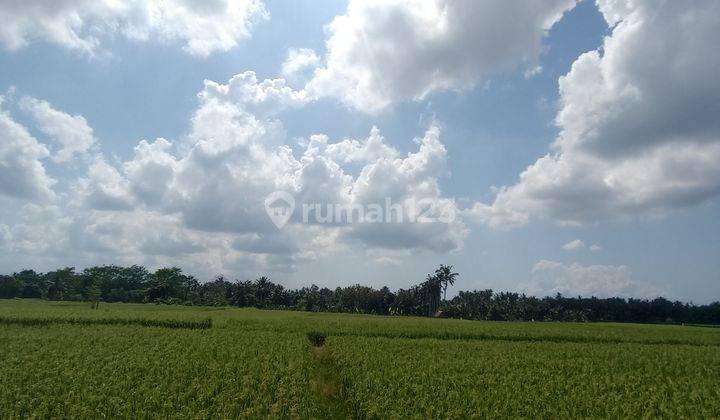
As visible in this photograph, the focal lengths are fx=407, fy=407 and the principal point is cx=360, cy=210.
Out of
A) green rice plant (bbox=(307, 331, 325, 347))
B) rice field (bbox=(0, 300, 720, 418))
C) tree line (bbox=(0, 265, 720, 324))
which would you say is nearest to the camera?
rice field (bbox=(0, 300, 720, 418))

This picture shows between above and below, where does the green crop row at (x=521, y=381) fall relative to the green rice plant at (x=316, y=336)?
above

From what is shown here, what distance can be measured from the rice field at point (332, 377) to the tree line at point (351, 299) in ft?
270

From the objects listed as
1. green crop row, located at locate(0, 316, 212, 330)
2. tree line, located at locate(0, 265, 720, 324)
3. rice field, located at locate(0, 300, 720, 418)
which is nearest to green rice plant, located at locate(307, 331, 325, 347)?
rice field, located at locate(0, 300, 720, 418)

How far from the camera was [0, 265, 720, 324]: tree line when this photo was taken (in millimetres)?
109088

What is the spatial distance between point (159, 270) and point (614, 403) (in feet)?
376

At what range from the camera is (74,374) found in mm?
17422

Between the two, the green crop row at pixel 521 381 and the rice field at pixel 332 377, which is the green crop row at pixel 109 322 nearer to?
the rice field at pixel 332 377

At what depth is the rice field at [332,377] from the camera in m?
14.4

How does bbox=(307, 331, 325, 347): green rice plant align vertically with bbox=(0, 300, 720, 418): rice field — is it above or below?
below

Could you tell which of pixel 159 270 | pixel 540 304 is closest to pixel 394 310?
pixel 540 304

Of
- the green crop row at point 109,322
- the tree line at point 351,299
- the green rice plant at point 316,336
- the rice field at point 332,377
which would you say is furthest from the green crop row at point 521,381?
the tree line at point 351,299

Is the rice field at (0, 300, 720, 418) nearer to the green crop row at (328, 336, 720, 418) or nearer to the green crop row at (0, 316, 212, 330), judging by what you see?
the green crop row at (328, 336, 720, 418)

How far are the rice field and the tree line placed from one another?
270 feet

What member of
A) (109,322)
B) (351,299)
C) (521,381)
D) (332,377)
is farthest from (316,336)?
(351,299)
